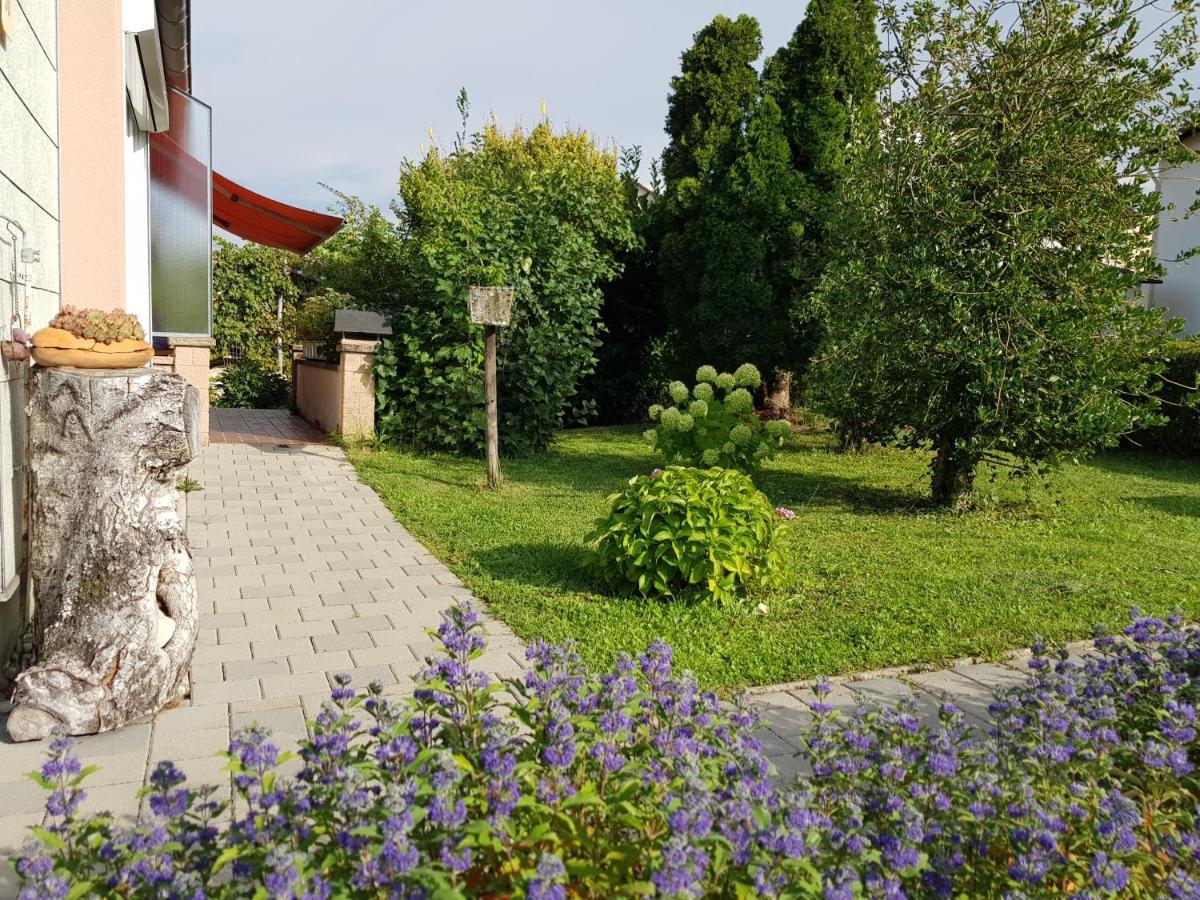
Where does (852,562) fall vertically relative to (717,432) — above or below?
below

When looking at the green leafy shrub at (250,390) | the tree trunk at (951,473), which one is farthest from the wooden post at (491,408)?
the green leafy shrub at (250,390)

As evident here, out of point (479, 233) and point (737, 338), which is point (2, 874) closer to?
point (479, 233)

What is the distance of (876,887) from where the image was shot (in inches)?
69.1

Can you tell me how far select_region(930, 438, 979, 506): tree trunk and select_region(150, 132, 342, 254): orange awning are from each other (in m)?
7.26

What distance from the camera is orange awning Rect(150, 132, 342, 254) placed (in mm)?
9016

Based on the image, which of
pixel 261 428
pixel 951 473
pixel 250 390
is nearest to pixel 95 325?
pixel 951 473

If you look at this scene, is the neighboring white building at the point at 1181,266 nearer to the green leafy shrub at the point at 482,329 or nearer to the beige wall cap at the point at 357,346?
the green leafy shrub at the point at 482,329

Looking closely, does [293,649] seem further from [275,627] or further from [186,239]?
[186,239]

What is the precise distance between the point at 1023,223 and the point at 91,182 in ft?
21.3

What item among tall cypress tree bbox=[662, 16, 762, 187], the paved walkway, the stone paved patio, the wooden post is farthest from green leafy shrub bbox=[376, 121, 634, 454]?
tall cypress tree bbox=[662, 16, 762, 187]

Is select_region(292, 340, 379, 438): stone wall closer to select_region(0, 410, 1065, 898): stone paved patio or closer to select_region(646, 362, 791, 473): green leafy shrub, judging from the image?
select_region(0, 410, 1065, 898): stone paved patio

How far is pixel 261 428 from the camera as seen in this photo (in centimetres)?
1351

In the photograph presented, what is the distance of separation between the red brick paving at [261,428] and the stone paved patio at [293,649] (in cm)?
396

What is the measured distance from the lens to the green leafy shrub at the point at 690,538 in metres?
5.08
